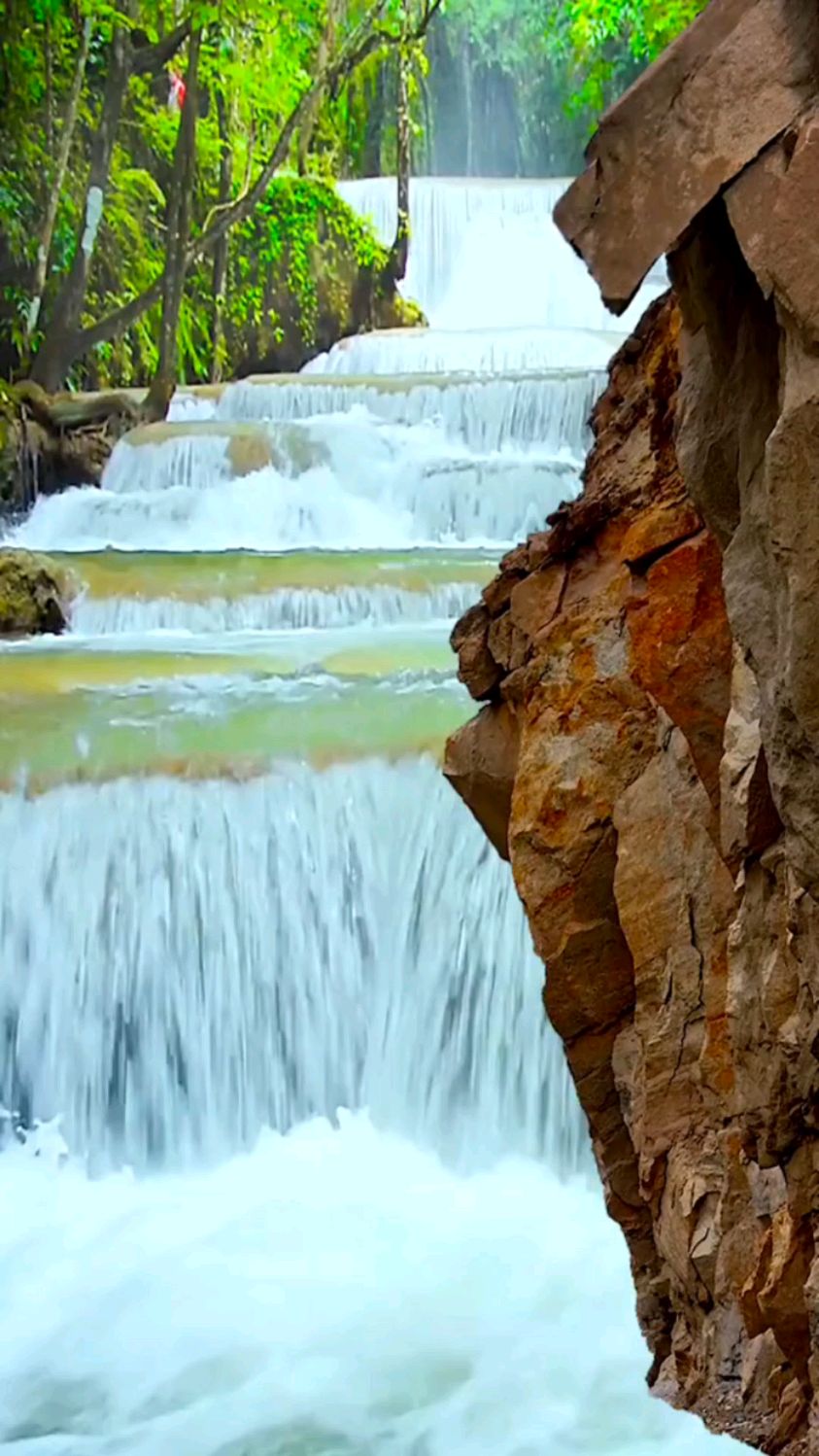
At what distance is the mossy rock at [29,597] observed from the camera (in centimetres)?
646

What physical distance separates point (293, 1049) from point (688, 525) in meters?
2.20

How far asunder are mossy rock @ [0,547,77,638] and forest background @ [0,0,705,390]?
3.49m

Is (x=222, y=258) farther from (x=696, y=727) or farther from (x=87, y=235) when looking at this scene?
(x=696, y=727)

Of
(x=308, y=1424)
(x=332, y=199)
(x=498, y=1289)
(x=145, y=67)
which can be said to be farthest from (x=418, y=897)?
(x=332, y=199)

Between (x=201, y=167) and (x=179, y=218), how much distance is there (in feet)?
2.22

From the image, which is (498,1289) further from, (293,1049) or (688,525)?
(688,525)

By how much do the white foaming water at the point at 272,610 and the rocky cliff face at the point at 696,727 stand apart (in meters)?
4.20

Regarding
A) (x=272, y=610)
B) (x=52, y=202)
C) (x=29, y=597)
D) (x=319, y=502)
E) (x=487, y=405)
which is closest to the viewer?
(x=29, y=597)

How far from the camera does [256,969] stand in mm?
3850

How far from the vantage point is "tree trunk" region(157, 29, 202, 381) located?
10.3 m

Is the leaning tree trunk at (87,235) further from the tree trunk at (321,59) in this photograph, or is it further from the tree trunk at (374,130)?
the tree trunk at (374,130)

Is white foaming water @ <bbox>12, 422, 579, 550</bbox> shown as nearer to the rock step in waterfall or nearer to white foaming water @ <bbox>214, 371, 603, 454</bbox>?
white foaming water @ <bbox>214, 371, 603, 454</bbox>

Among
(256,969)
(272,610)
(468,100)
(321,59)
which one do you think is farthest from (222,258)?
(256,969)

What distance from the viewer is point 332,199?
40.8 feet
